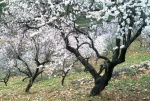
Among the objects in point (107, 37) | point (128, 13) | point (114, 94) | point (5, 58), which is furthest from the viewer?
point (107, 37)

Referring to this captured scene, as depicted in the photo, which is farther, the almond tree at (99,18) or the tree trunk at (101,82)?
the tree trunk at (101,82)

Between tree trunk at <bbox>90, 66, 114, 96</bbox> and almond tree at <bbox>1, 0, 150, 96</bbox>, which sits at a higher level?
almond tree at <bbox>1, 0, 150, 96</bbox>

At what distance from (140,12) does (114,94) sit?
6.62m

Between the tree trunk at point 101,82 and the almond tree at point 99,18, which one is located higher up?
the almond tree at point 99,18

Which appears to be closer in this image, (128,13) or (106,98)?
(128,13)

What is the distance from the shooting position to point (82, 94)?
61.5ft

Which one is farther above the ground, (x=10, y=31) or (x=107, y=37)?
(x=10, y=31)

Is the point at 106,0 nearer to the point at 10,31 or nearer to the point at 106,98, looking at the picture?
the point at 106,98

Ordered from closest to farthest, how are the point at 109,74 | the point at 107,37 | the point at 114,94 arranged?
the point at 109,74, the point at 114,94, the point at 107,37

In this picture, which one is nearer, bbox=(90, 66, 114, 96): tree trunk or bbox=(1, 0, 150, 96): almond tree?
bbox=(1, 0, 150, 96): almond tree

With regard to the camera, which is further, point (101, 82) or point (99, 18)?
point (101, 82)

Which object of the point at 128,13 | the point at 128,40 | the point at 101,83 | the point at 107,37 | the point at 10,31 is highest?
the point at 128,13

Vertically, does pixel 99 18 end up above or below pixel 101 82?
above

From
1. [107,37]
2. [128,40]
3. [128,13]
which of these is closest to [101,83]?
[128,40]
